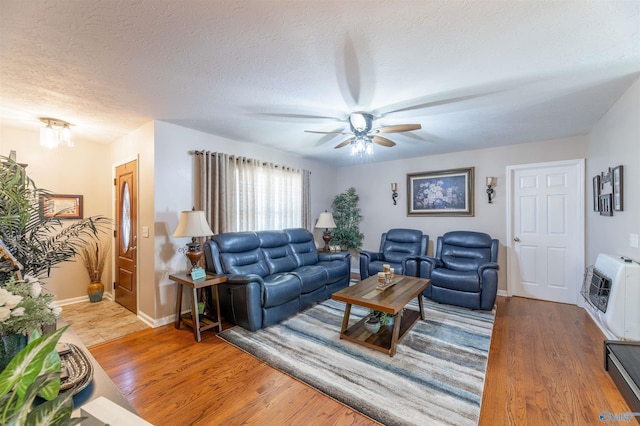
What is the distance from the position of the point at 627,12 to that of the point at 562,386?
249cm

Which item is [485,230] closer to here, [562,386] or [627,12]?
[562,386]

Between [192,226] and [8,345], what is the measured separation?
7.60ft

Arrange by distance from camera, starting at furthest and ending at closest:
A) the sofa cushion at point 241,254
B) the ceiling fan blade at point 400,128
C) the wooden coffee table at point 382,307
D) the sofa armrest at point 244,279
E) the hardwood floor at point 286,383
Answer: the sofa cushion at point 241,254 → the sofa armrest at point 244,279 → the ceiling fan blade at point 400,128 → the wooden coffee table at point 382,307 → the hardwood floor at point 286,383

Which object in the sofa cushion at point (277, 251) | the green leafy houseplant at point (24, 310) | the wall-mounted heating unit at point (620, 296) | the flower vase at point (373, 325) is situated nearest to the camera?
the green leafy houseplant at point (24, 310)

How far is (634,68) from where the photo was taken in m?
2.07

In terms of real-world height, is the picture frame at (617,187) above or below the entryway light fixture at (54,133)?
below

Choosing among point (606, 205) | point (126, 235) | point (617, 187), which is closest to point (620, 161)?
point (617, 187)

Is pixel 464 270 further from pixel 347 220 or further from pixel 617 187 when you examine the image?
pixel 347 220

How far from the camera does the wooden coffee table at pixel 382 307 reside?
2525 millimetres

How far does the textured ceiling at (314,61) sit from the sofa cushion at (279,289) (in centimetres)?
190

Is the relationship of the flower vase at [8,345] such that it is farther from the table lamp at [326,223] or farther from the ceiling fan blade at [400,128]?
the table lamp at [326,223]

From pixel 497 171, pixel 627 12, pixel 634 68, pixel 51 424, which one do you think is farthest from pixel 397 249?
pixel 51 424

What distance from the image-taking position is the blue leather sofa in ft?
9.84

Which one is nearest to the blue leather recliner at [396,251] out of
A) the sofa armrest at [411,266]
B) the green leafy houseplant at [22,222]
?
the sofa armrest at [411,266]
